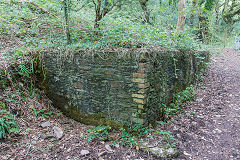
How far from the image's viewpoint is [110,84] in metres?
3.26

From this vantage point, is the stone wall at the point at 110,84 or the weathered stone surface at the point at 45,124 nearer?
the stone wall at the point at 110,84

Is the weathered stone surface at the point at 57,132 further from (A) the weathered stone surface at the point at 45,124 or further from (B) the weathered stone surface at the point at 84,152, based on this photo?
(B) the weathered stone surface at the point at 84,152

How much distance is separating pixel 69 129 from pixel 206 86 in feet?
18.0

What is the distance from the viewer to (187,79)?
578cm

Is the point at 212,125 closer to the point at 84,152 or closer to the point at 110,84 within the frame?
the point at 110,84

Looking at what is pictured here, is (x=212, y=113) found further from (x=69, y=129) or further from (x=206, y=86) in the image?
(x=69, y=129)

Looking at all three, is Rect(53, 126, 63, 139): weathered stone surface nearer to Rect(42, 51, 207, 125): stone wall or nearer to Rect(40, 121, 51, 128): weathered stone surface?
Rect(40, 121, 51, 128): weathered stone surface

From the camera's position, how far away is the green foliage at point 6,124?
278 centimetres

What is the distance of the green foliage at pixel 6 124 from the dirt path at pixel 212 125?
3.17 metres

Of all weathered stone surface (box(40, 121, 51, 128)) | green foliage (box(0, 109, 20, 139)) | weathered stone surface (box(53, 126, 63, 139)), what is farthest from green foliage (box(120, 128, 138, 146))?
green foliage (box(0, 109, 20, 139))

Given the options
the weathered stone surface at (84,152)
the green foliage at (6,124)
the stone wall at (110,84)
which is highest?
the stone wall at (110,84)

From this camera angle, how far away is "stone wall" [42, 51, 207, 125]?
3025 millimetres

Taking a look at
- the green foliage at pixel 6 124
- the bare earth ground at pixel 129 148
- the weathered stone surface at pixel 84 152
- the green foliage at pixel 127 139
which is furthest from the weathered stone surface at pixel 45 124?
the green foliage at pixel 127 139

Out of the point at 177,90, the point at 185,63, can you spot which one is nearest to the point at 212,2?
the point at 185,63
